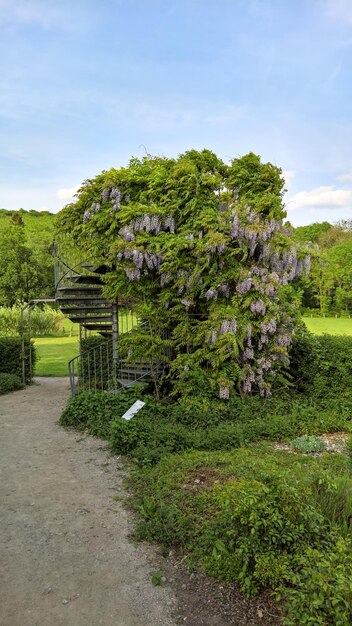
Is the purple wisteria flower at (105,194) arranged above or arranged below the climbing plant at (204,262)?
above

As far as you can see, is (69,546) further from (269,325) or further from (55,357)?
(55,357)

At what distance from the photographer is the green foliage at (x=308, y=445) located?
5555mm

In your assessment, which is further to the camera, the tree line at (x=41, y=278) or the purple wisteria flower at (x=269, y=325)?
the tree line at (x=41, y=278)

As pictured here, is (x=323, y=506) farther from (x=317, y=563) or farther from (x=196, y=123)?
(x=196, y=123)

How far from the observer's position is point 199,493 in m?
4.23

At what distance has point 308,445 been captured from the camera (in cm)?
558

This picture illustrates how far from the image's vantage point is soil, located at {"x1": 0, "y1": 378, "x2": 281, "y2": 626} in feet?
9.30

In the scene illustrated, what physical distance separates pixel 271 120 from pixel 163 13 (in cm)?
273

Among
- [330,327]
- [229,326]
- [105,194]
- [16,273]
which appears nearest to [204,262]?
[229,326]

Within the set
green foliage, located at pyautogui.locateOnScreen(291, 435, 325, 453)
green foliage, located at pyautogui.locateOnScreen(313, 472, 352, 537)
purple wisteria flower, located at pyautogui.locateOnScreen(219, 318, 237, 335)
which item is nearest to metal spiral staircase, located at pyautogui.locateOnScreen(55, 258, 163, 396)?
purple wisteria flower, located at pyautogui.locateOnScreen(219, 318, 237, 335)

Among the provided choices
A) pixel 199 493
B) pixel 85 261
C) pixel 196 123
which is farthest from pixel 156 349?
pixel 196 123

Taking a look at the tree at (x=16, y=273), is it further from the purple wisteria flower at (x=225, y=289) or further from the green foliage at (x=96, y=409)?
the purple wisteria flower at (x=225, y=289)

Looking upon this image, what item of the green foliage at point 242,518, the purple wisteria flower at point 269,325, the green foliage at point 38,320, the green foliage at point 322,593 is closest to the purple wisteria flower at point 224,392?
the purple wisteria flower at point 269,325

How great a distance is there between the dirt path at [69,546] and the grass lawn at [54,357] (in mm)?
7748
